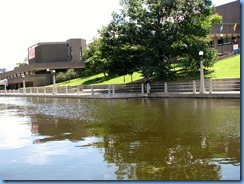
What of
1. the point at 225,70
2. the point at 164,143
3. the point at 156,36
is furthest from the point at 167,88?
the point at 164,143

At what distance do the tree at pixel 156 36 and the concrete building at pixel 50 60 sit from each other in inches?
1582

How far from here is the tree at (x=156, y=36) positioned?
1013 inches

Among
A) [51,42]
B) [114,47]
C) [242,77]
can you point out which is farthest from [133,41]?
[51,42]

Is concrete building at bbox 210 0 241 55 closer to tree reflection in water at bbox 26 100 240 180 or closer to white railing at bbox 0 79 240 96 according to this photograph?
white railing at bbox 0 79 240 96

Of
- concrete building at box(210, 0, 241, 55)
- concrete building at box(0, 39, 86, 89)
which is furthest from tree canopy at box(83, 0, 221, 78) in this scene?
concrete building at box(0, 39, 86, 89)

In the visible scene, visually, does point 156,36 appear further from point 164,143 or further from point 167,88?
point 164,143

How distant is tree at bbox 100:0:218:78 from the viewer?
25734 millimetres

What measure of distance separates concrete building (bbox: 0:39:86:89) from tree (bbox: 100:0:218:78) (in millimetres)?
40171

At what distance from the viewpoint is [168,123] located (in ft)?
33.5

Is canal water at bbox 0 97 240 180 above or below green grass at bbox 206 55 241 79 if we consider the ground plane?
below

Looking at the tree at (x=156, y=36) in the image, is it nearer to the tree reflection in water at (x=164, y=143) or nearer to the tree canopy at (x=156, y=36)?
the tree canopy at (x=156, y=36)

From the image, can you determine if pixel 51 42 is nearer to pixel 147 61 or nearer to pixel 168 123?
pixel 147 61

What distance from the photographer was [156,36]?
2612 centimetres

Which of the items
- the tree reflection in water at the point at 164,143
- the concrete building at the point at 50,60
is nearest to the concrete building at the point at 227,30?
A: the concrete building at the point at 50,60
